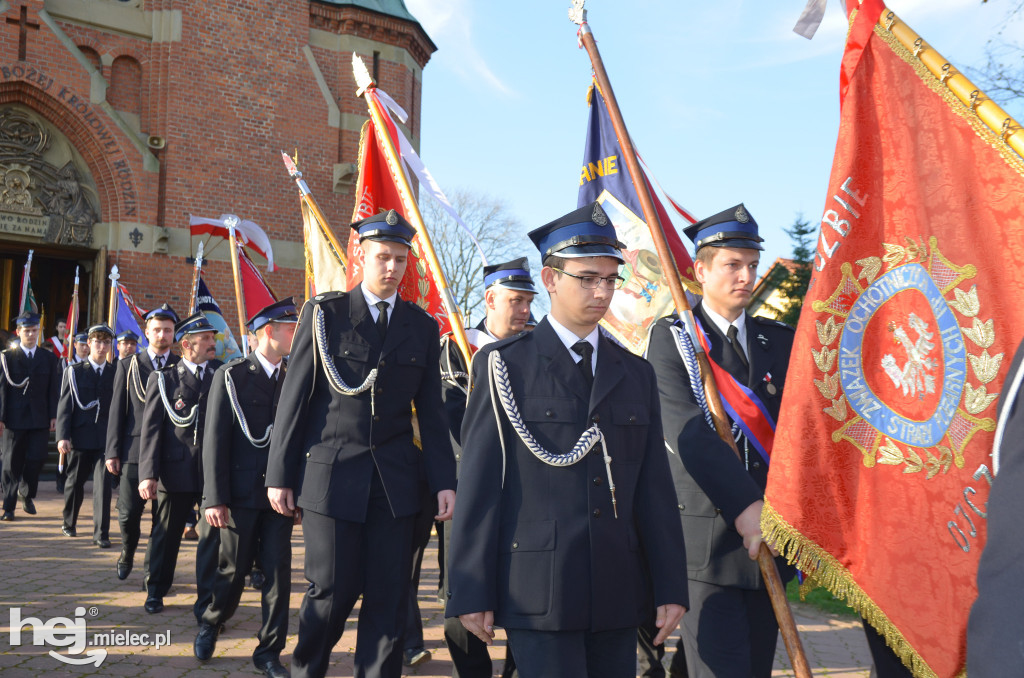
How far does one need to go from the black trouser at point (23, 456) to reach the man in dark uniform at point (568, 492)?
11.6 m

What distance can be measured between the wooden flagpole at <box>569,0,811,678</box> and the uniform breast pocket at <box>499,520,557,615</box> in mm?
885

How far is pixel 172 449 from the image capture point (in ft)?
→ 24.1

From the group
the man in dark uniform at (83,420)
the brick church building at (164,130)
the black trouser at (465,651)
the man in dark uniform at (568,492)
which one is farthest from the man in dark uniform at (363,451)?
the brick church building at (164,130)

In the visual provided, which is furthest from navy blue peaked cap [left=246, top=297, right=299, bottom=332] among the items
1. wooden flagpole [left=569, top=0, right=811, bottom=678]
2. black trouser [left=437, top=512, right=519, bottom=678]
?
wooden flagpole [left=569, top=0, right=811, bottom=678]

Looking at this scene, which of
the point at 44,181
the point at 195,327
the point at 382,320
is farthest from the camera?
the point at 44,181

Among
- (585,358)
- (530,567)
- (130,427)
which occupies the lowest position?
(530,567)

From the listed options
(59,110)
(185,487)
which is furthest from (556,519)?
(59,110)

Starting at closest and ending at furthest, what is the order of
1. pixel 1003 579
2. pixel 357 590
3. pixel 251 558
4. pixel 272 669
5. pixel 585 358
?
pixel 1003 579, pixel 585 358, pixel 357 590, pixel 272 669, pixel 251 558

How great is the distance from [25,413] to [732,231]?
39.0ft

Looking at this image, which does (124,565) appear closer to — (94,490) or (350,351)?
(94,490)

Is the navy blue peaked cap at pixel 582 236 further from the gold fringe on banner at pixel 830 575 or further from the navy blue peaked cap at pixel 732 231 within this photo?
the gold fringe on banner at pixel 830 575

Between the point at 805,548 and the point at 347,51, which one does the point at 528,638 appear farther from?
the point at 347,51

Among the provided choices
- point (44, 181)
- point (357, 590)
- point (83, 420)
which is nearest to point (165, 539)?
point (357, 590)

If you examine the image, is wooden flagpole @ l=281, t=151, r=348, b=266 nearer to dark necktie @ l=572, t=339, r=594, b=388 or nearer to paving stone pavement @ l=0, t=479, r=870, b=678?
paving stone pavement @ l=0, t=479, r=870, b=678
